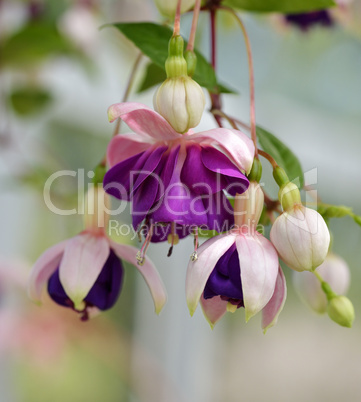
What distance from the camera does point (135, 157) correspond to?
433 mm

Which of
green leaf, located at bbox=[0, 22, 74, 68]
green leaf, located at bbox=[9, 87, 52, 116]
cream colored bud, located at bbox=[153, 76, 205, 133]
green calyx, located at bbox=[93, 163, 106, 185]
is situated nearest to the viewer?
cream colored bud, located at bbox=[153, 76, 205, 133]

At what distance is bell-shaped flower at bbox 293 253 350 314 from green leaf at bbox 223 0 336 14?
0.25 m

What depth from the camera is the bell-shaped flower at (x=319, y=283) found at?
535 millimetres

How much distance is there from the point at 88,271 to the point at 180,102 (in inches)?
6.5

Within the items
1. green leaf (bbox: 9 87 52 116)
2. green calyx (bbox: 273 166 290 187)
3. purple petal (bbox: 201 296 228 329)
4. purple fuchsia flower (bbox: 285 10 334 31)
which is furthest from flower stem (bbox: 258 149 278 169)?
green leaf (bbox: 9 87 52 116)

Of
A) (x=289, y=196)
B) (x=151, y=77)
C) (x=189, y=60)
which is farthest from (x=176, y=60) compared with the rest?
(x=151, y=77)

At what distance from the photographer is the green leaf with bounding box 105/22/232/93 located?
47 cm

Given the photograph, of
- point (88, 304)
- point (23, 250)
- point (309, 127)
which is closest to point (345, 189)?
point (309, 127)

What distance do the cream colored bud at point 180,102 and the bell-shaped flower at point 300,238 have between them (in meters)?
0.09

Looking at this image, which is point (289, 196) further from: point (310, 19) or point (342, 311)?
point (310, 19)

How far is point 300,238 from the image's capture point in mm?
371

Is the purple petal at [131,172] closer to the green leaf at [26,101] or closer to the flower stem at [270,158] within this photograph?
the flower stem at [270,158]

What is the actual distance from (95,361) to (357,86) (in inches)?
62.2

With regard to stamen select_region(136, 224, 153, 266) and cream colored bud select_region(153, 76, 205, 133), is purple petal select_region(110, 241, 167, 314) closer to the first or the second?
stamen select_region(136, 224, 153, 266)
